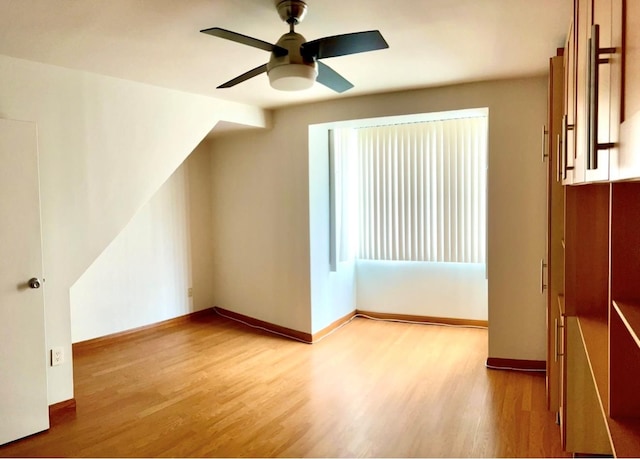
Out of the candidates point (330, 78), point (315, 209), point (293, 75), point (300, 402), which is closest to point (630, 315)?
point (293, 75)

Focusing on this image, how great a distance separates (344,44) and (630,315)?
1557mm

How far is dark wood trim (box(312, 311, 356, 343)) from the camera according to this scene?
14.8 feet

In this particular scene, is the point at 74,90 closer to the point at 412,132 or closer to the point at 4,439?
the point at 4,439

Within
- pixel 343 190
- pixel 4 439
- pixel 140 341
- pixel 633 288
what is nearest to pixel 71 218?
pixel 4 439

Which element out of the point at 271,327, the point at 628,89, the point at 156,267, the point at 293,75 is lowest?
the point at 271,327

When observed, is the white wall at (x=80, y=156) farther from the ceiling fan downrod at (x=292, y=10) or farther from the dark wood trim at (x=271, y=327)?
the dark wood trim at (x=271, y=327)

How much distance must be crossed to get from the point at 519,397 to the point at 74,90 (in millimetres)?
3745

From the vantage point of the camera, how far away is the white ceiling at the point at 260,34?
2.14m

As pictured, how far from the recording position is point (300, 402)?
10.2 ft

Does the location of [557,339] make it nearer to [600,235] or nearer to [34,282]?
[600,235]

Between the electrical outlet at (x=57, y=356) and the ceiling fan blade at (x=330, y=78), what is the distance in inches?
97.4

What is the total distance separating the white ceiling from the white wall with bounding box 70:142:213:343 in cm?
188

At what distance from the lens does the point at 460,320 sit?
195 inches

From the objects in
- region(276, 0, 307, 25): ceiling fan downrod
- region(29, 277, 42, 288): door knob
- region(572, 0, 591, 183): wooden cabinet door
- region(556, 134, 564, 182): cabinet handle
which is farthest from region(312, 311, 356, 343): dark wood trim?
region(572, 0, 591, 183): wooden cabinet door
